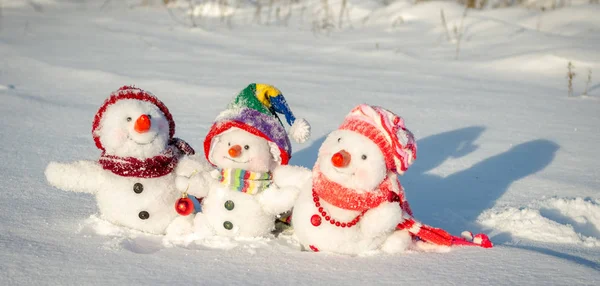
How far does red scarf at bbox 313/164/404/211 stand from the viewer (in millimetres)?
2285

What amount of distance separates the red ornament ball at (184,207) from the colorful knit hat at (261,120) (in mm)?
188

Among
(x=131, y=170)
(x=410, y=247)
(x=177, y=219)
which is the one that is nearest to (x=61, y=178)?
(x=131, y=170)

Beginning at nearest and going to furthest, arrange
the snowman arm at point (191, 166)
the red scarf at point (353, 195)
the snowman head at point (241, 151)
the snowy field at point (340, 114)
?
1. the snowy field at point (340, 114)
2. the red scarf at point (353, 195)
3. the snowman head at point (241, 151)
4. the snowman arm at point (191, 166)

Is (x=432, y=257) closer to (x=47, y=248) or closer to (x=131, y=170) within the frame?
(x=131, y=170)

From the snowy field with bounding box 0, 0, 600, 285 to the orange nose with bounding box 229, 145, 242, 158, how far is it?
329 mm

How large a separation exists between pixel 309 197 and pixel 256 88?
19.6 inches

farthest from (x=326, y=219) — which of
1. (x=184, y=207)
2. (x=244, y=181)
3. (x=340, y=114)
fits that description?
(x=340, y=114)

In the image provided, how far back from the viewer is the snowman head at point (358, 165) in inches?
88.4

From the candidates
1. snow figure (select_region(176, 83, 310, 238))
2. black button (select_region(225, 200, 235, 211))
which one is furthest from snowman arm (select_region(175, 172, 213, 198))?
black button (select_region(225, 200, 235, 211))

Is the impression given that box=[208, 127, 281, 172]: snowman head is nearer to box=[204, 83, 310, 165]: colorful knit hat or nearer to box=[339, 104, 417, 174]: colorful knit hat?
box=[204, 83, 310, 165]: colorful knit hat

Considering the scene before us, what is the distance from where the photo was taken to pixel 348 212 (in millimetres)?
2326

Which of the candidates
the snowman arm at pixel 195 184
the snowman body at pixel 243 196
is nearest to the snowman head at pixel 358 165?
the snowman body at pixel 243 196

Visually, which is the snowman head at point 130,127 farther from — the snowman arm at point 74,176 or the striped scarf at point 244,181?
the striped scarf at point 244,181

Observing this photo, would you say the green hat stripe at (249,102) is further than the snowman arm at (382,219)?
Yes
